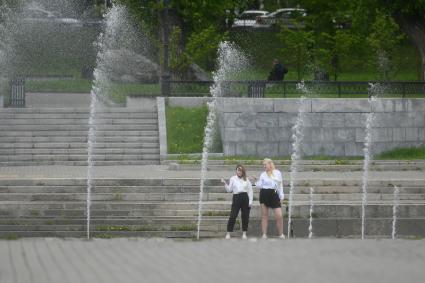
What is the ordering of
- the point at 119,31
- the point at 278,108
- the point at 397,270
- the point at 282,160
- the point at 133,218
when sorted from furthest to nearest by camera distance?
the point at 119,31
the point at 278,108
the point at 282,160
the point at 133,218
the point at 397,270

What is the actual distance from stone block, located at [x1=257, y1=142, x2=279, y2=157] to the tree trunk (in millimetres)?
9416

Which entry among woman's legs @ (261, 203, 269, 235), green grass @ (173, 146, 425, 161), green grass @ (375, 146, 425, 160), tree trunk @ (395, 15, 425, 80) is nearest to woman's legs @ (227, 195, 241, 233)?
woman's legs @ (261, 203, 269, 235)

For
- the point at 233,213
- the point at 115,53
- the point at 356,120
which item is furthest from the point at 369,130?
the point at 115,53

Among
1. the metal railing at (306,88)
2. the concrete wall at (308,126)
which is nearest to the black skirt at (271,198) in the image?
the concrete wall at (308,126)

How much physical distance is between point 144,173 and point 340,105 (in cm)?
626

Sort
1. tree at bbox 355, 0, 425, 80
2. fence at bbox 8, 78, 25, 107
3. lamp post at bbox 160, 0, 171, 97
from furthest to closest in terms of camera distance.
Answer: tree at bbox 355, 0, 425, 80, lamp post at bbox 160, 0, 171, 97, fence at bbox 8, 78, 25, 107

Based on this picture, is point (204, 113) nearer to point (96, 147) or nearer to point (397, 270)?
point (96, 147)

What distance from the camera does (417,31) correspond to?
3678cm

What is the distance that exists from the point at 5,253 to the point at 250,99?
1969 centimetres

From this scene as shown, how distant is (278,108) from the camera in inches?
1137

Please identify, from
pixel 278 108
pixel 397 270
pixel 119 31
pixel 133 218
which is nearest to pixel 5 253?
pixel 397 270

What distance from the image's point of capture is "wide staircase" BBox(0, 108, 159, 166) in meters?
27.8

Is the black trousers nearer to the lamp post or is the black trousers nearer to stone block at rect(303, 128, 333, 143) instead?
stone block at rect(303, 128, 333, 143)

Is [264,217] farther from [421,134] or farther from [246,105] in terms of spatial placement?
[421,134]
